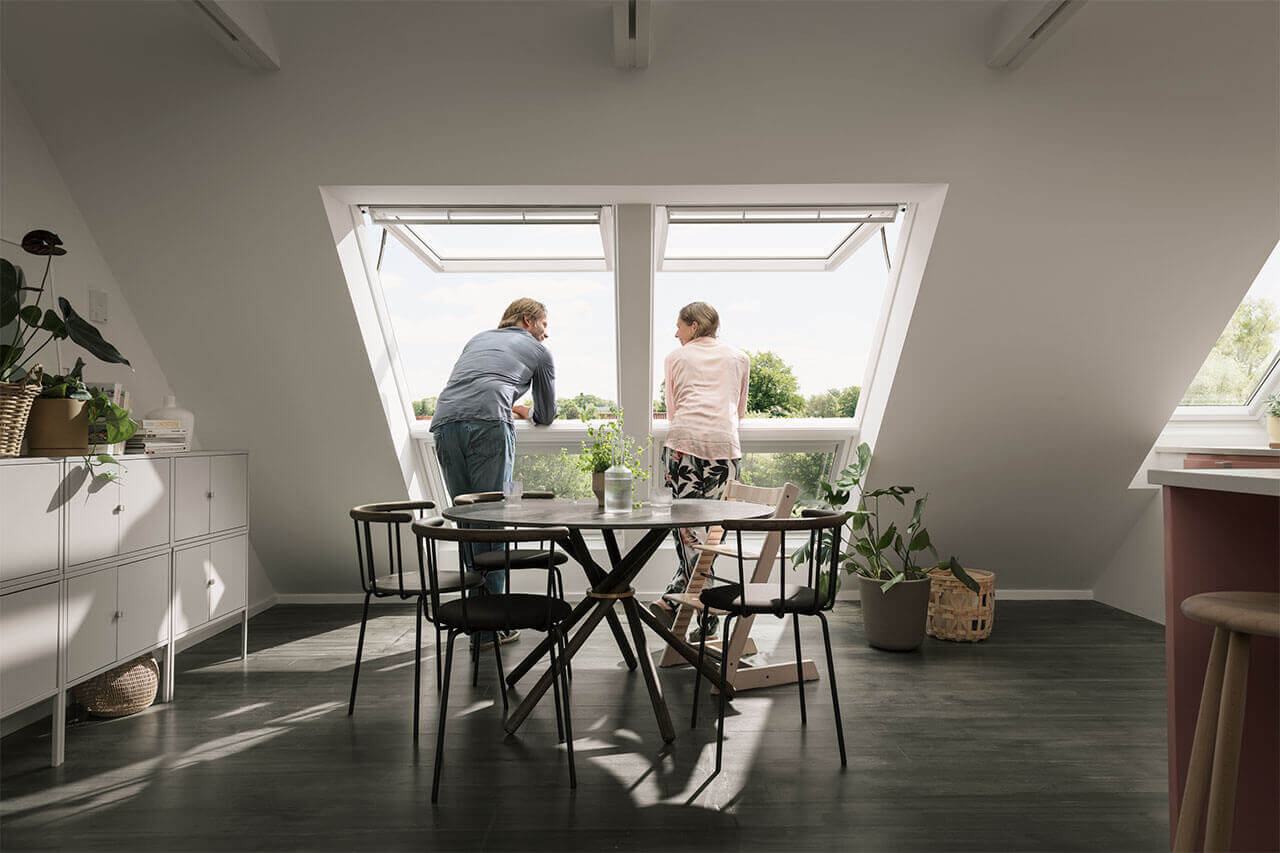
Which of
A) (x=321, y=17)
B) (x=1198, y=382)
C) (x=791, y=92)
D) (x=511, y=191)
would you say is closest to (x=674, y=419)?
(x=511, y=191)

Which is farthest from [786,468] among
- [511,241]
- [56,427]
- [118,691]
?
[56,427]

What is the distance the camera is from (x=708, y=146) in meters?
3.41

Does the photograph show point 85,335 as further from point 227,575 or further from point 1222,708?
point 1222,708

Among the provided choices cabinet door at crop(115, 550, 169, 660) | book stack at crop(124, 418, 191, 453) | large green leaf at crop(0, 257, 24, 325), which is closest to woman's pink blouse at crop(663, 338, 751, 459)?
book stack at crop(124, 418, 191, 453)

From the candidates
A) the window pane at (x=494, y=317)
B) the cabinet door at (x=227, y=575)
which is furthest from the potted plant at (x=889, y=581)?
the cabinet door at (x=227, y=575)

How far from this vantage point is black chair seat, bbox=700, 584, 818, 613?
8.75ft

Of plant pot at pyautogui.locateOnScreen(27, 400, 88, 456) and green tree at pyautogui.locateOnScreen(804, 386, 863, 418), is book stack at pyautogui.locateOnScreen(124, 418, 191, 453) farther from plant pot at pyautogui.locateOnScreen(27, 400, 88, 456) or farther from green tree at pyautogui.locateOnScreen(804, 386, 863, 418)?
green tree at pyautogui.locateOnScreen(804, 386, 863, 418)

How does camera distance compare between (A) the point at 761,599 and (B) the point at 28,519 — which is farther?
(A) the point at 761,599

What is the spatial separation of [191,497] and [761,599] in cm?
259

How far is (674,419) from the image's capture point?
424 cm

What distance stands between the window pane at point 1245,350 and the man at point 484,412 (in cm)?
412

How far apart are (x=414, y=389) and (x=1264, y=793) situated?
4291 mm

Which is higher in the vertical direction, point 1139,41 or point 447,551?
point 1139,41

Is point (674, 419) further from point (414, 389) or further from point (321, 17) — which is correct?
point (321, 17)
